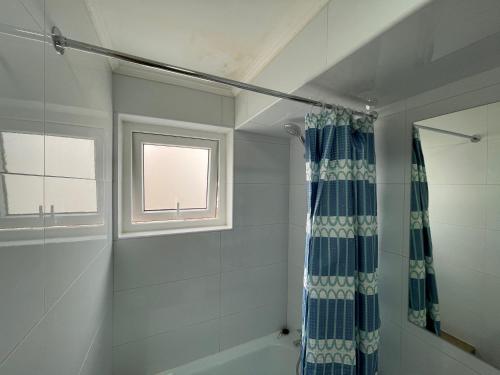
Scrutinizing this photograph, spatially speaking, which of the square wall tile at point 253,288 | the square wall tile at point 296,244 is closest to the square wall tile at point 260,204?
the square wall tile at point 296,244

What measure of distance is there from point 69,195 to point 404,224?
1.33 m

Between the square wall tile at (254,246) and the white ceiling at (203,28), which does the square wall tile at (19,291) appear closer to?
the white ceiling at (203,28)

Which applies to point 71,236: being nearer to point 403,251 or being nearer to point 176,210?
point 176,210

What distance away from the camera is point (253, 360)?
4.95 ft

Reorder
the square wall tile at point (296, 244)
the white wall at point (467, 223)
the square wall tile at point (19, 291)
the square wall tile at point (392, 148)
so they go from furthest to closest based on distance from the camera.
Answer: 1. the square wall tile at point (296, 244)
2. the square wall tile at point (392, 148)
3. the white wall at point (467, 223)
4. the square wall tile at point (19, 291)

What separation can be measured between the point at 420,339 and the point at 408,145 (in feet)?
2.88

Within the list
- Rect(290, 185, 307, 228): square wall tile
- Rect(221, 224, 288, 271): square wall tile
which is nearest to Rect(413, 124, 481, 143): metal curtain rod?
Rect(290, 185, 307, 228): square wall tile

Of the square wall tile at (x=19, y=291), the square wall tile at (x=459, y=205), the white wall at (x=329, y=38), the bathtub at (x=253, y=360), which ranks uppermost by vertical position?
the white wall at (x=329, y=38)

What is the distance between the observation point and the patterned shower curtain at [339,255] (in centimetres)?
88

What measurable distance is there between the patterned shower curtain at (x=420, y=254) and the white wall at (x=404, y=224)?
0.09 feet

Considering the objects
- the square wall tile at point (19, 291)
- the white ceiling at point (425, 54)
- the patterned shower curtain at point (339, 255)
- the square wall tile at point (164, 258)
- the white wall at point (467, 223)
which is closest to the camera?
the square wall tile at point (19, 291)

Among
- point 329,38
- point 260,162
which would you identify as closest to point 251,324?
point 260,162

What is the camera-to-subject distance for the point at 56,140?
555 mm

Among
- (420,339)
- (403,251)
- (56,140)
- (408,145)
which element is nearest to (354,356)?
(420,339)
